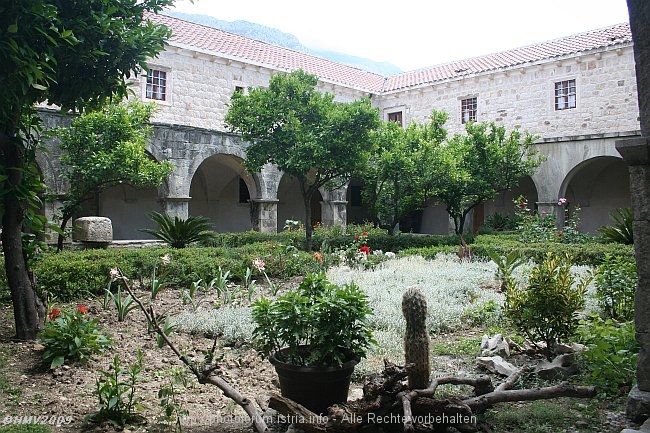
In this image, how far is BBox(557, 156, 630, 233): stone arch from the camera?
17078 millimetres

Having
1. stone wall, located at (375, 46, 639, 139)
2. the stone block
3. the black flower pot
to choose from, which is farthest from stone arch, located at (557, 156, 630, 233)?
the black flower pot

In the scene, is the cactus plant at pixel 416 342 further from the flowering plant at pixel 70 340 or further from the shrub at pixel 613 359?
the flowering plant at pixel 70 340

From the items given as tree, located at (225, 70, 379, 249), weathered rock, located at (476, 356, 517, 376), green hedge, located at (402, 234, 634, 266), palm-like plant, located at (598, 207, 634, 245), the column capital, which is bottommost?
weathered rock, located at (476, 356, 517, 376)

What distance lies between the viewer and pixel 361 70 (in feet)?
71.7

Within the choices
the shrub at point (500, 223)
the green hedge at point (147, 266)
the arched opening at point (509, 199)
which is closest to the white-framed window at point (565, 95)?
the arched opening at point (509, 199)

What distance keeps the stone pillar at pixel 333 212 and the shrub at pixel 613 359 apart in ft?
42.2

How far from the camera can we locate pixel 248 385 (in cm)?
387

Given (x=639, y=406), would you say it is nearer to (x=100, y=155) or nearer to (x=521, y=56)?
(x=100, y=155)

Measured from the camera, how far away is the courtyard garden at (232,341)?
9.96ft

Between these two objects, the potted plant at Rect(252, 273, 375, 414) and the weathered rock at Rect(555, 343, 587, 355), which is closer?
the potted plant at Rect(252, 273, 375, 414)

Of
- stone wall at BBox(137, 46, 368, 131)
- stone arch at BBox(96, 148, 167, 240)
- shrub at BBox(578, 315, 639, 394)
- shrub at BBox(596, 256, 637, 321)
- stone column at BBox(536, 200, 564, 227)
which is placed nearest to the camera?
shrub at BBox(578, 315, 639, 394)

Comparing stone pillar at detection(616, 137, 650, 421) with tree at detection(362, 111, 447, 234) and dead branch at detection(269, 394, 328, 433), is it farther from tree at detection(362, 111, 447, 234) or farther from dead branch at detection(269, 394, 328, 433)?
tree at detection(362, 111, 447, 234)

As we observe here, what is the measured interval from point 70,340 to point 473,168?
11.5 m

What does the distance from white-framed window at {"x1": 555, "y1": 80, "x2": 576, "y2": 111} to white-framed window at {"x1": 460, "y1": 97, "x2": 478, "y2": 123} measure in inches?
110
